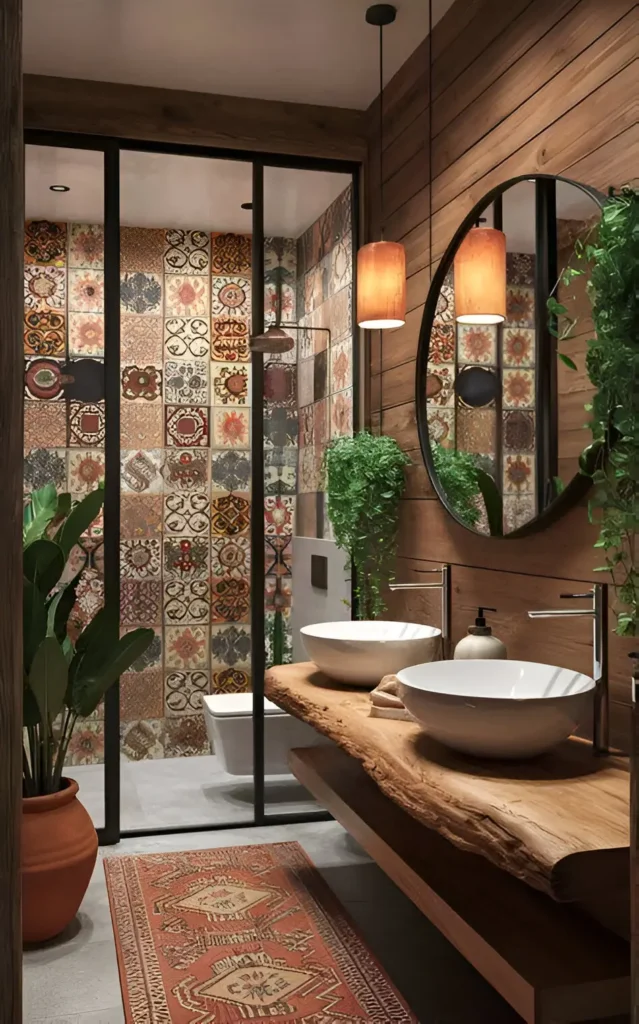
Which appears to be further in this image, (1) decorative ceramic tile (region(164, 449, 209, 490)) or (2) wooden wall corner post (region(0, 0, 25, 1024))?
(1) decorative ceramic tile (region(164, 449, 209, 490))

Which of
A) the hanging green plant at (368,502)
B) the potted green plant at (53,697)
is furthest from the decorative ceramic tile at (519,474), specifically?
the potted green plant at (53,697)

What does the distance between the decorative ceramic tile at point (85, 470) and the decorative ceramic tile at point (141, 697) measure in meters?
0.82

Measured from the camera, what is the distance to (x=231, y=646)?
3922 mm

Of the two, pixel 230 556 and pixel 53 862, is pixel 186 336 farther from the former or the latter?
pixel 53 862

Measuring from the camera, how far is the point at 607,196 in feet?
6.57

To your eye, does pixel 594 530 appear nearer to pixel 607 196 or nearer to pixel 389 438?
pixel 607 196

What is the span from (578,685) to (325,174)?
250 centimetres

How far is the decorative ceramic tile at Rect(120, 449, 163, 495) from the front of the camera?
3.76 meters

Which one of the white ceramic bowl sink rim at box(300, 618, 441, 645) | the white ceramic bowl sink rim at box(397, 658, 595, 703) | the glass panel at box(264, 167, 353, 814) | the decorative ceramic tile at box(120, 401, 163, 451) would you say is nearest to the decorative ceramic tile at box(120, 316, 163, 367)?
the decorative ceramic tile at box(120, 401, 163, 451)

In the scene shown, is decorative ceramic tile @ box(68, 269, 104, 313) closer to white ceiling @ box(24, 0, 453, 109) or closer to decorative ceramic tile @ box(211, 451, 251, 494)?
white ceiling @ box(24, 0, 453, 109)

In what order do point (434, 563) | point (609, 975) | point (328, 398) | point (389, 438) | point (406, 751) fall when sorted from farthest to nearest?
point (328, 398) < point (389, 438) < point (434, 563) < point (406, 751) < point (609, 975)

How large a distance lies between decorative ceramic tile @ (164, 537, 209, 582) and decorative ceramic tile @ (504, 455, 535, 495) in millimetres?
1818

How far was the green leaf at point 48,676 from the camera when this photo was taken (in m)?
2.65

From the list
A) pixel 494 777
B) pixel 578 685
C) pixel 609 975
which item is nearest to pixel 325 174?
pixel 578 685
